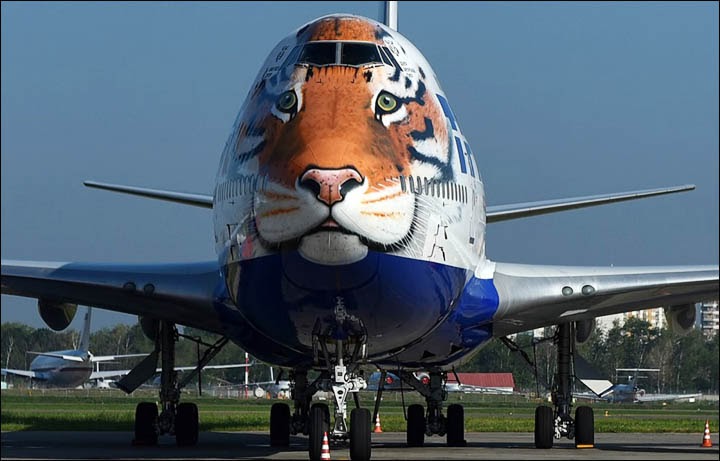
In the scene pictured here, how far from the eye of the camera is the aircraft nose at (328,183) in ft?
53.2

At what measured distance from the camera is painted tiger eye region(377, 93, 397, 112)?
58.3 feet

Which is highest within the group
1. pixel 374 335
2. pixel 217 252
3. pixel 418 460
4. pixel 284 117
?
pixel 284 117

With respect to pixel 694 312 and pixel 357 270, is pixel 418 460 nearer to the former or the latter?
pixel 357 270

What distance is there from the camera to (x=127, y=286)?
23.5m

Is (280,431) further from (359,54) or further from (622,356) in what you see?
(622,356)

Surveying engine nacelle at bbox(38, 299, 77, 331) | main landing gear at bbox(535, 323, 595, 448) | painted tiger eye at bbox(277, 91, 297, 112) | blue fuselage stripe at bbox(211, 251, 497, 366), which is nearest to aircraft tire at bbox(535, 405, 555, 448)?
main landing gear at bbox(535, 323, 595, 448)

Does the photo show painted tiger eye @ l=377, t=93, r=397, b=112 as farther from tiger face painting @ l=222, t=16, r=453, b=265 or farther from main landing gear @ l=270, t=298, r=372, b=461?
main landing gear @ l=270, t=298, r=372, b=461

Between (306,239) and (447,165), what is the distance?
10.3ft

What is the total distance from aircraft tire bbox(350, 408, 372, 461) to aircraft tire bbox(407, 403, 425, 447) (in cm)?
1021

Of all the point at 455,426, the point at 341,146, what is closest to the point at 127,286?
the point at 341,146

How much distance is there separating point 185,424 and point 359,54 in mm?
10110

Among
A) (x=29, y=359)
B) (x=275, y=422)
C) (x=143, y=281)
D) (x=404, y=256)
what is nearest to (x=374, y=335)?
(x=404, y=256)

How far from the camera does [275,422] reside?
2694 centimetres

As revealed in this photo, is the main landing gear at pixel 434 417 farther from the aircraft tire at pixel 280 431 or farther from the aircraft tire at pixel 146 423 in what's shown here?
the aircraft tire at pixel 146 423
